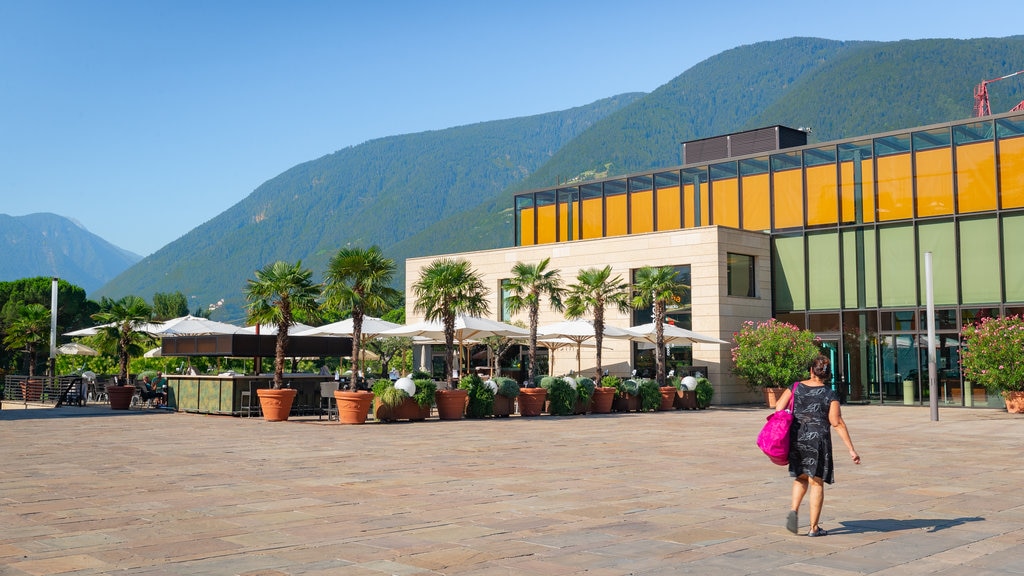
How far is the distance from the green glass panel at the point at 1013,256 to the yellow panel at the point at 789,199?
280 inches

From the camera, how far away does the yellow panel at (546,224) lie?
43.4 metres

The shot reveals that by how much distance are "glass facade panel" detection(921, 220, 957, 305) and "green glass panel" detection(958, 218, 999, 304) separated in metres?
0.31

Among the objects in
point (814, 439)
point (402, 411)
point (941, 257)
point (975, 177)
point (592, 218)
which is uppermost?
point (592, 218)

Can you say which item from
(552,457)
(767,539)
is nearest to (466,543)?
(767,539)

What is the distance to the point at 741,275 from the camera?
34.9m

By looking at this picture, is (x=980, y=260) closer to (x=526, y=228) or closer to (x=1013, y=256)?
(x=1013, y=256)

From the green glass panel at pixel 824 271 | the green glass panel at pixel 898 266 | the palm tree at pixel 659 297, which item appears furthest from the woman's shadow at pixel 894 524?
the green glass panel at pixel 824 271

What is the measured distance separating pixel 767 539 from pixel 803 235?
1163 inches

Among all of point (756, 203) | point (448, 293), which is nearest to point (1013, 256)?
point (756, 203)

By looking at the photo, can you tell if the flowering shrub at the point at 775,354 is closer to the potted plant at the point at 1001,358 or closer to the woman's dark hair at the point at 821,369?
the potted plant at the point at 1001,358

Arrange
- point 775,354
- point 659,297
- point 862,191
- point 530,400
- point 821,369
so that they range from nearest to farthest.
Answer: point 821,369 < point 530,400 < point 659,297 < point 775,354 < point 862,191

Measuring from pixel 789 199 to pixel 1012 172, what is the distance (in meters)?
7.79

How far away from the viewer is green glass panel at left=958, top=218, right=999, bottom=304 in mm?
30594

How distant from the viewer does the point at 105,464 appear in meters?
12.2
